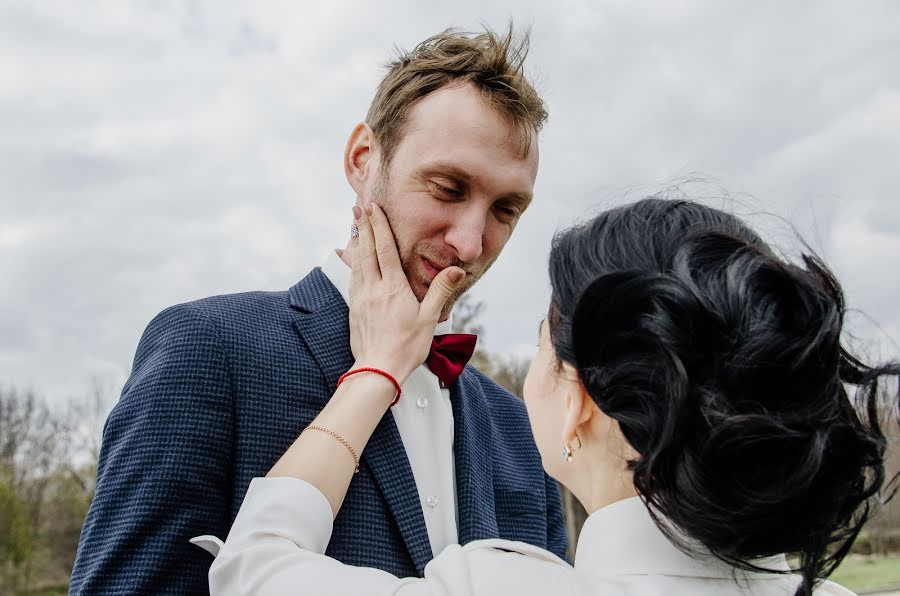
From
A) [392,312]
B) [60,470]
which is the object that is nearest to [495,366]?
[60,470]

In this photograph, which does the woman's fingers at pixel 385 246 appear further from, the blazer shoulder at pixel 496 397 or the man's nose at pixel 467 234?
the blazer shoulder at pixel 496 397

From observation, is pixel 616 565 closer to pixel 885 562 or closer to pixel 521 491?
pixel 521 491

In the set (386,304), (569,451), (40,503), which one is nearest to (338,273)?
(386,304)

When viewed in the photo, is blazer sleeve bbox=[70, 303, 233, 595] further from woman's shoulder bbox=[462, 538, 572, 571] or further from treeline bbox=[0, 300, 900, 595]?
treeline bbox=[0, 300, 900, 595]

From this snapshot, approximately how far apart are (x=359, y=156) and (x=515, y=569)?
1.76 metres

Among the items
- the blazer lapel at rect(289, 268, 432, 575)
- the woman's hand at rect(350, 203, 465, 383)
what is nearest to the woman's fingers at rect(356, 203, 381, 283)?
the woman's hand at rect(350, 203, 465, 383)

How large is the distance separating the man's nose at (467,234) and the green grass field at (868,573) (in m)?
28.6

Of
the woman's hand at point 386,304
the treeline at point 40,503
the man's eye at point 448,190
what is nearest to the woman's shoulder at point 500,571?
the woman's hand at point 386,304

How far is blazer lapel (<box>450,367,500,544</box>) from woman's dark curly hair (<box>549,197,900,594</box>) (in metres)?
0.90

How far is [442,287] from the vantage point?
8.18 ft

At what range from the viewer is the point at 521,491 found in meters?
2.79

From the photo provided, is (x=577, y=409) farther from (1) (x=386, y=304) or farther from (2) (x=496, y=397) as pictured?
(2) (x=496, y=397)

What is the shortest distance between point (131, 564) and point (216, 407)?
1.38 ft

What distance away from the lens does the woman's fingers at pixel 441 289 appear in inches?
96.2
